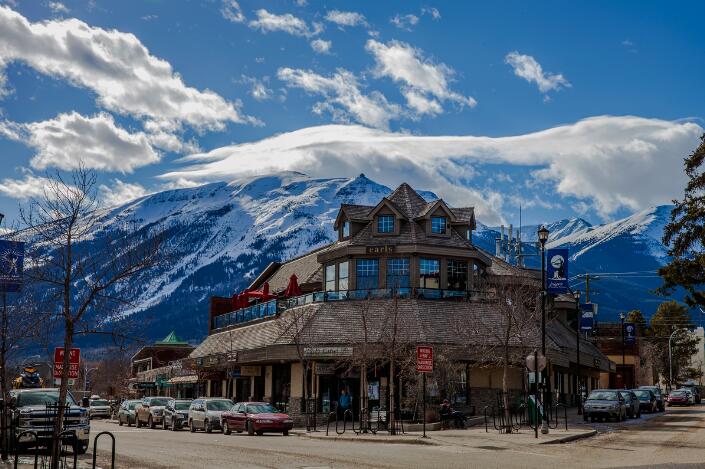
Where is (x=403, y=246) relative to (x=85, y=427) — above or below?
above

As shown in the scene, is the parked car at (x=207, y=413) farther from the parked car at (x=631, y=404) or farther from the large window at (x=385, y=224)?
the parked car at (x=631, y=404)

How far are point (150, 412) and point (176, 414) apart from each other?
16.3 ft

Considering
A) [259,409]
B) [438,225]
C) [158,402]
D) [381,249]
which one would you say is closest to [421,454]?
[259,409]

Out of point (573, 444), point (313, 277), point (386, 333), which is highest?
point (313, 277)

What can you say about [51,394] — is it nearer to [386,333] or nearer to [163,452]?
[163,452]

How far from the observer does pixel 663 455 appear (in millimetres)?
24625

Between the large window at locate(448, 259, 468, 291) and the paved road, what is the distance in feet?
73.0

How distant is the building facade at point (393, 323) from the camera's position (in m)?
49.8

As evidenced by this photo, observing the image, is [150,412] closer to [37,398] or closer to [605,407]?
[37,398]

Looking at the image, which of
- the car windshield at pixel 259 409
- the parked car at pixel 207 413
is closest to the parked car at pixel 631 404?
the car windshield at pixel 259 409

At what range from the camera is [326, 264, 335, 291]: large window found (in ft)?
192

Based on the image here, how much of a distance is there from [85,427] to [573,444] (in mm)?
15801

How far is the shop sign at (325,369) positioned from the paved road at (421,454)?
64.6 ft

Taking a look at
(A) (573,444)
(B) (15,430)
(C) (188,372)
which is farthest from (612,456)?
(C) (188,372)
